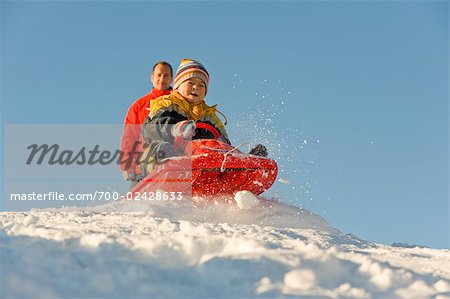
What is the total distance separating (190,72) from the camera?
610 cm

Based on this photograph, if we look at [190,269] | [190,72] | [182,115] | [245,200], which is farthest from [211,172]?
[190,269]

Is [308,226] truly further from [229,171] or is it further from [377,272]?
[377,272]

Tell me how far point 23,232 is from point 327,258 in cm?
146

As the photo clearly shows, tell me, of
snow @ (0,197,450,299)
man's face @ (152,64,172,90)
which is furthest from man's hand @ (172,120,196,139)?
man's face @ (152,64,172,90)

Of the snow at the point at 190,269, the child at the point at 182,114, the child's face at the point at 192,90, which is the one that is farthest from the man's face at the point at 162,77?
the snow at the point at 190,269

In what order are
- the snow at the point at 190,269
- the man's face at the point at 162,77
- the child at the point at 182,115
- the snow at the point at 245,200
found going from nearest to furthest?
the snow at the point at 190,269 → the snow at the point at 245,200 → the child at the point at 182,115 → the man's face at the point at 162,77

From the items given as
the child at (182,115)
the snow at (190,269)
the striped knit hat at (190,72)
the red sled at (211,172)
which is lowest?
the snow at (190,269)

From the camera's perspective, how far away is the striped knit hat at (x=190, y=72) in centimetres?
610

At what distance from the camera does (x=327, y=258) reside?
2.31 m

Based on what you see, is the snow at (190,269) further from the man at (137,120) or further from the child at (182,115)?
the man at (137,120)

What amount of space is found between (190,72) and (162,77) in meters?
1.49

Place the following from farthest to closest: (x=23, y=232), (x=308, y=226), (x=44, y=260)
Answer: (x=308, y=226)
(x=23, y=232)
(x=44, y=260)

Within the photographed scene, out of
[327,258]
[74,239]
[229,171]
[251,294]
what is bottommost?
[251,294]

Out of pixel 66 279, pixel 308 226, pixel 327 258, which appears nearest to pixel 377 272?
pixel 327 258
